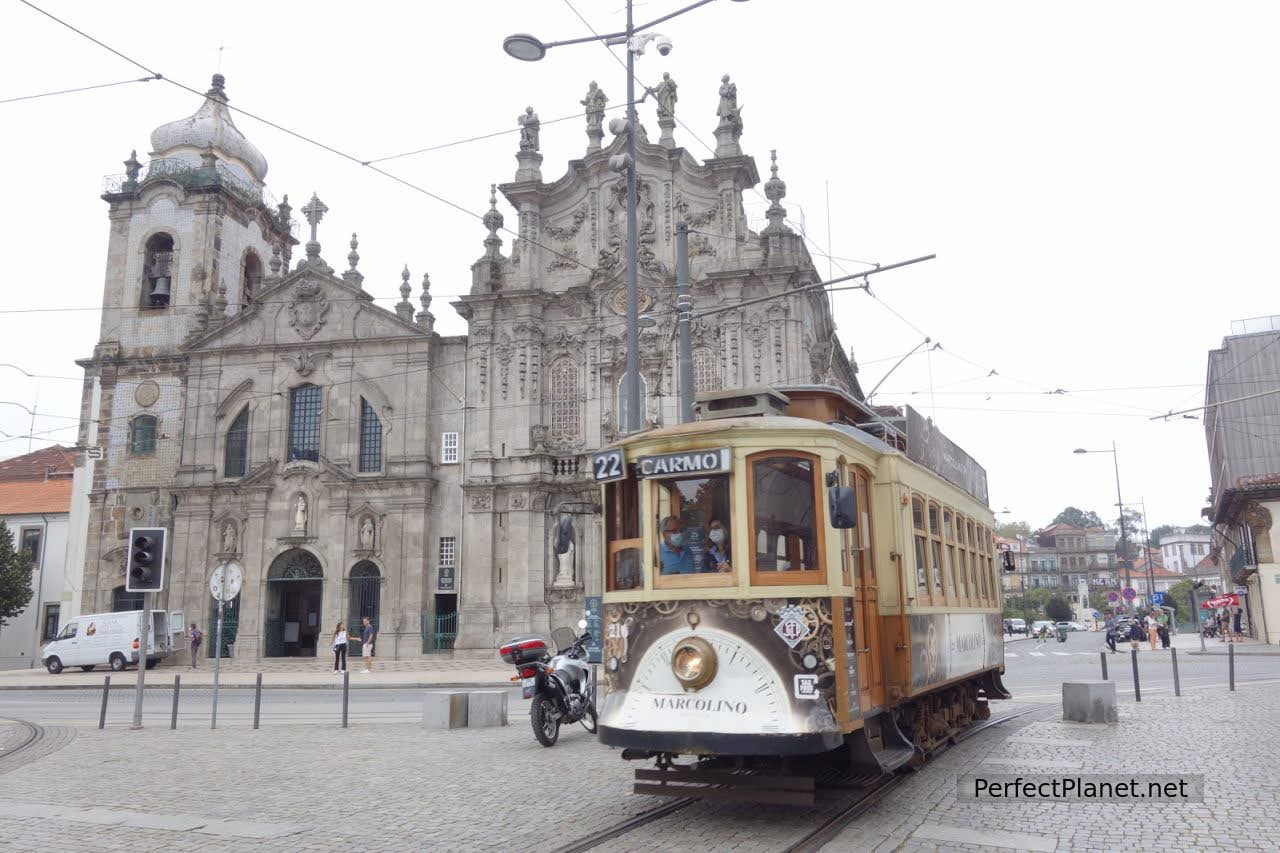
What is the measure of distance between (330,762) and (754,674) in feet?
20.2

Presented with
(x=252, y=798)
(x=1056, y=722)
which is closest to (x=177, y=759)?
(x=252, y=798)

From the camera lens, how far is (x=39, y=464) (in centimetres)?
5459

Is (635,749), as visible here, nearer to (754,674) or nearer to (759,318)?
(754,674)

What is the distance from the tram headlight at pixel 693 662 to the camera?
7.71 meters

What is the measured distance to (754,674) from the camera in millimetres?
7648

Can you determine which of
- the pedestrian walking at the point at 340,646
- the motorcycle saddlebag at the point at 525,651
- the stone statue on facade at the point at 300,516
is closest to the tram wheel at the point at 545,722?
the motorcycle saddlebag at the point at 525,651

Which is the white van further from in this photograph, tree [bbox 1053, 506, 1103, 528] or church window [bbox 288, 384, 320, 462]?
tree [bbox 1053, 506, 1103, 528]

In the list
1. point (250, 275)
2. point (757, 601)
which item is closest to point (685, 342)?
point (757, 601)

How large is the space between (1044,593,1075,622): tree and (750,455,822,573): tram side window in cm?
9651

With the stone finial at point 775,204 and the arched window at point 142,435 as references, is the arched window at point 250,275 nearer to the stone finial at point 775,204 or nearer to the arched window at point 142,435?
the arched window at point 142,435

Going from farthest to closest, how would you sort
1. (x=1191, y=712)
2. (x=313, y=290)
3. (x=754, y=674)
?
(x=313, y=290), (x=1191, y=712), (x=754, y=674)

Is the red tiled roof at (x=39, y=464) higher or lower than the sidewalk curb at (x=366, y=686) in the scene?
higher

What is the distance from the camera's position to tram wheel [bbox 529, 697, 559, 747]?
12.4m

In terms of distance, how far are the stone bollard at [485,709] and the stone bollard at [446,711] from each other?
96mm
